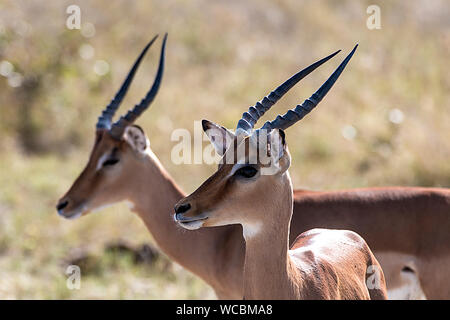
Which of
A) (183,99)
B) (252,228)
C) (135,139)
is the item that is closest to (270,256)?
(252,228)

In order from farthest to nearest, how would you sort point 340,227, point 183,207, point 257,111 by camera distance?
point 340,227 < point 257,111 < point 183,207

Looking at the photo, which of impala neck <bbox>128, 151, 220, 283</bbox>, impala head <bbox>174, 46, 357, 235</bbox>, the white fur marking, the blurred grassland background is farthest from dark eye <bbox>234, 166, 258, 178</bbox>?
the blurred grassland background

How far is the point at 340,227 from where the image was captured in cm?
493

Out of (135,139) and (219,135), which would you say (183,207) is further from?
(135,139)

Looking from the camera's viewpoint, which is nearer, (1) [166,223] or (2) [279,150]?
(2) [279,150]

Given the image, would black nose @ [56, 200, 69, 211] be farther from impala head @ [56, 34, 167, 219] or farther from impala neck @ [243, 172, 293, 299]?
impala neck @ [243, 172, 293, 299]

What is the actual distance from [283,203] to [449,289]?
2094mm

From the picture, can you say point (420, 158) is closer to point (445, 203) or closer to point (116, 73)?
point (445, 203)

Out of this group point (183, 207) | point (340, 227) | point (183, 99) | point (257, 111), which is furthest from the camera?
point (183, 99)

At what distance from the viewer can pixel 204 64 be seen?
14867mm

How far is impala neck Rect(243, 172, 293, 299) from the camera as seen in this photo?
318cm

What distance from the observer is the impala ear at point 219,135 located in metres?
3.54

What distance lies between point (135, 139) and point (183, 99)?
7357mm
